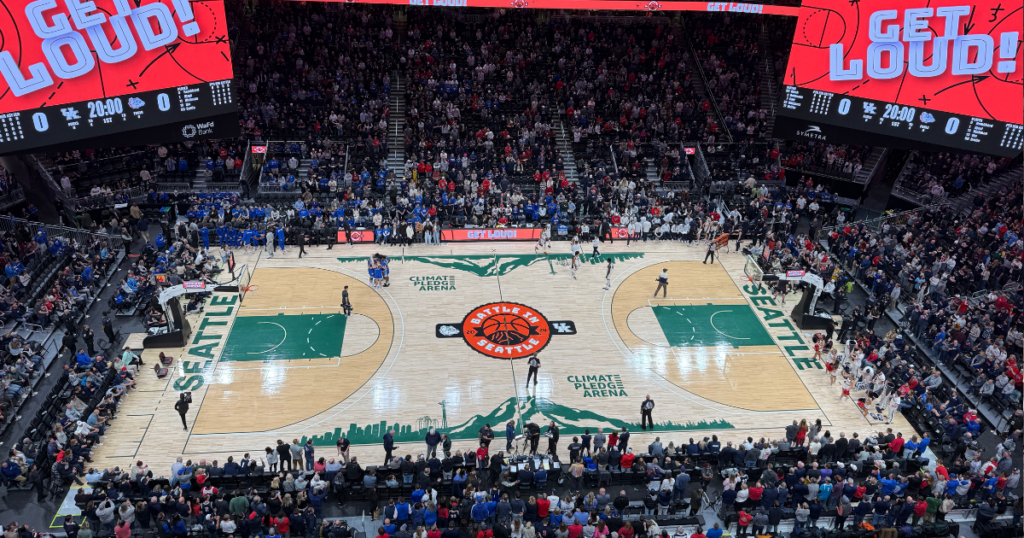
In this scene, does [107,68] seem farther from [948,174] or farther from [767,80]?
[948,174]

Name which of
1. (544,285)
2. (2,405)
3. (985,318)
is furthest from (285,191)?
(985,318)

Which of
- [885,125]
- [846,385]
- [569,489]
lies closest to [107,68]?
[569,489]

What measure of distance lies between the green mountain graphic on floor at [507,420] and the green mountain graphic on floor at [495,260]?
9.46 metres

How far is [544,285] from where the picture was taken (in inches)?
1253

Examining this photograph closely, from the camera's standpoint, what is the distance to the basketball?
27.9m

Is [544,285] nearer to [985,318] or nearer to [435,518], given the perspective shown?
[435,518]

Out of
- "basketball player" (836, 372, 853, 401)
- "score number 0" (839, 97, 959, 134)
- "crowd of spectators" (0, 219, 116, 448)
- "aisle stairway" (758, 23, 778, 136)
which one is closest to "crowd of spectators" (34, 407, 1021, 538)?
"basketball player" (836, 372, 853, 401)

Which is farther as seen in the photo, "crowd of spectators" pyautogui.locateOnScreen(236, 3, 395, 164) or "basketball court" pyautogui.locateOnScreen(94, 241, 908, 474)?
"crowd of spectators" pyautogui.locateOnScreen(236, 3, 395, 164)

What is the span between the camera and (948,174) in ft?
124

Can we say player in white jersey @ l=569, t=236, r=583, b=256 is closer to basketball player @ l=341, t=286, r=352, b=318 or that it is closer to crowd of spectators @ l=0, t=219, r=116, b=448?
basketball player @ l=341, t=286, r=352, b=318

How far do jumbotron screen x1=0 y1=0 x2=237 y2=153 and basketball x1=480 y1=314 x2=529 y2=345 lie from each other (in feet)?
50.2

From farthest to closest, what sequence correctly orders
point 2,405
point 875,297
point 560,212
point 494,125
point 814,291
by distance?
point 494,125
point 560,212
point 875,297
point 814,291
point 2,405

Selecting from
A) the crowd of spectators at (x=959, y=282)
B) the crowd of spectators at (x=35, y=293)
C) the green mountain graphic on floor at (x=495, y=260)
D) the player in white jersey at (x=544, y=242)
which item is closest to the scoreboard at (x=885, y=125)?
the crowd of spectators at (x=959, y=282)

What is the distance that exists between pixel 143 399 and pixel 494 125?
24.5 m
